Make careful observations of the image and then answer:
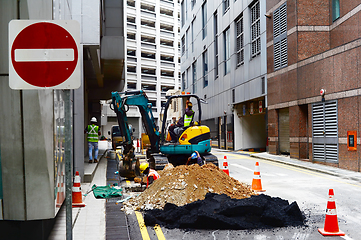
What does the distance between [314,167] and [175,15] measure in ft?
203

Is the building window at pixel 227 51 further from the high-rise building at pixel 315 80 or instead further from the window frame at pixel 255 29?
the high-rise building at pixel 315 80

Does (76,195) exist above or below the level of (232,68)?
below

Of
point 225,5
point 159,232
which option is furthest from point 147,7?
point 159,232

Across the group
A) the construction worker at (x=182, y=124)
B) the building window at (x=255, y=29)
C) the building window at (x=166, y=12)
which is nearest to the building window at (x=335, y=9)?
the building window at (x=255, y=29)

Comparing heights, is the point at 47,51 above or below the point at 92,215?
above

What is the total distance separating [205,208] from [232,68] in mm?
23723

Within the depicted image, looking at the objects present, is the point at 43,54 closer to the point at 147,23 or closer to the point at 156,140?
the point at 156,140

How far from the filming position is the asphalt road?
19.2 feet

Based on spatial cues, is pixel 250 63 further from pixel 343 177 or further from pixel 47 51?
pixel 47 51

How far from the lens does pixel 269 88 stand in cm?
2183

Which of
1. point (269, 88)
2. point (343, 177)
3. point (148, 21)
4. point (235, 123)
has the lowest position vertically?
point (343, 177)

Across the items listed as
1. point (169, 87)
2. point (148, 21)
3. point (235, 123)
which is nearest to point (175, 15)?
point (148, 21)

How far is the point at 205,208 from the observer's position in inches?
261

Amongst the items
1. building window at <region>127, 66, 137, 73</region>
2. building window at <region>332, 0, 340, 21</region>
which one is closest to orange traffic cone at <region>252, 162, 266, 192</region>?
building window at <region>332, 0, 340, 21</region>
